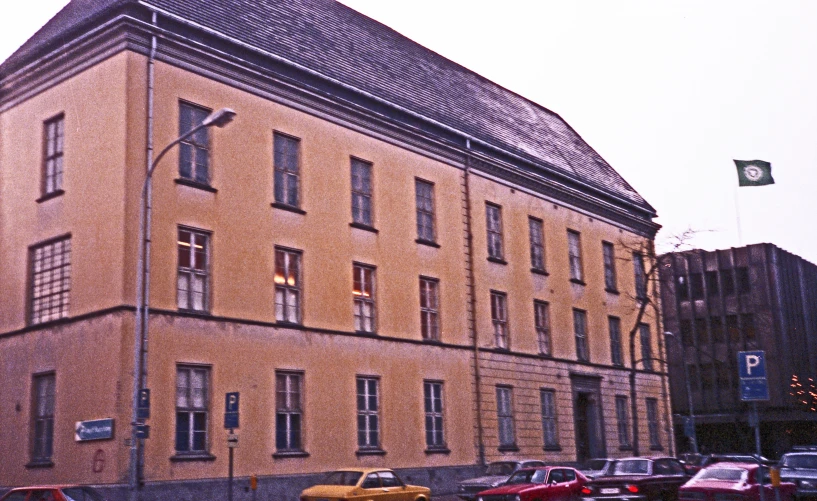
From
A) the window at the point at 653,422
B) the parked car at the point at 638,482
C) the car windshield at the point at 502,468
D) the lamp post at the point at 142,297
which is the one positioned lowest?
the parked car at the point at 638,482

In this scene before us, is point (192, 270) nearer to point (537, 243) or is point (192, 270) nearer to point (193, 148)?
point (193, 148)

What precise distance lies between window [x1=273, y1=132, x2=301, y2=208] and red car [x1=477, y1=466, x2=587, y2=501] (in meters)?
10.9

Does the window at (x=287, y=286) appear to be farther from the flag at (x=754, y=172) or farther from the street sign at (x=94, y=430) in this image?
the flag at (x=754, y=172)

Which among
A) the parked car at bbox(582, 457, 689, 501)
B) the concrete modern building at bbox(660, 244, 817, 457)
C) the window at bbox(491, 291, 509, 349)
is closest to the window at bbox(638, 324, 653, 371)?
the window at bbox(491, 291, 509, 349)

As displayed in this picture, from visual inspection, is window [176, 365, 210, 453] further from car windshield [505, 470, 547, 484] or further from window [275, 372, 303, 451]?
car windshield [505, 470, 547, 484]

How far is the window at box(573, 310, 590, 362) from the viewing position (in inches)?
1661

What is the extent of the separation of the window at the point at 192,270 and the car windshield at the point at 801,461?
57.1 ft

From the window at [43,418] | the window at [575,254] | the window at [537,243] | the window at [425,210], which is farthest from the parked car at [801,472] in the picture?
the window at [43,418]

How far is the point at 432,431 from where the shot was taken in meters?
32.9

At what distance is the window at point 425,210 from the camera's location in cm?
3453

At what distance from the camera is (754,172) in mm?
33281

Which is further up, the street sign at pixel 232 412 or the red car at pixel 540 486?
the street sign at pixel 232 412

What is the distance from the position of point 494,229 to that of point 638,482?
1540 cm

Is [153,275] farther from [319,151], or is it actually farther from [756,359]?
[756,359]
